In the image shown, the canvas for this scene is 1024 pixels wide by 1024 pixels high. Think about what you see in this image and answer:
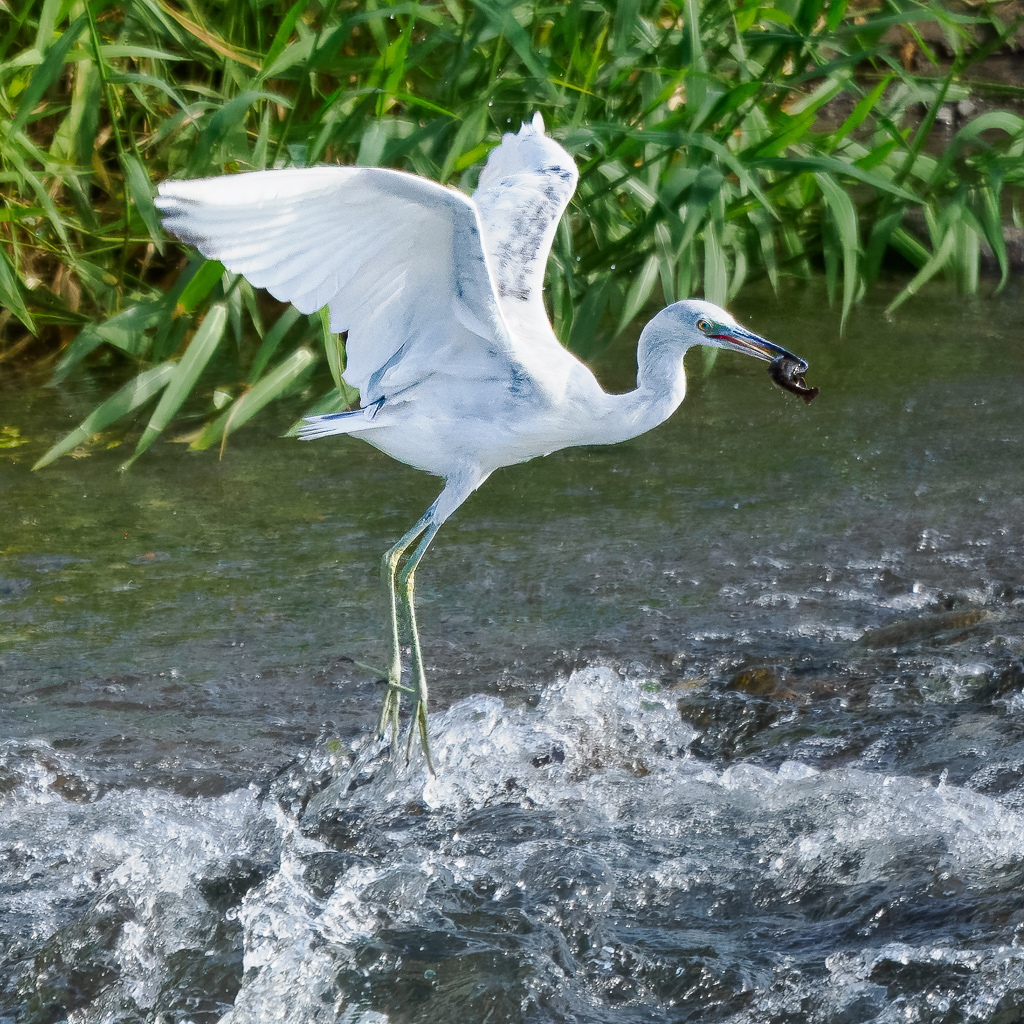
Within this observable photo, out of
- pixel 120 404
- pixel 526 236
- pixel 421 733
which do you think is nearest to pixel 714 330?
pixel 526 236

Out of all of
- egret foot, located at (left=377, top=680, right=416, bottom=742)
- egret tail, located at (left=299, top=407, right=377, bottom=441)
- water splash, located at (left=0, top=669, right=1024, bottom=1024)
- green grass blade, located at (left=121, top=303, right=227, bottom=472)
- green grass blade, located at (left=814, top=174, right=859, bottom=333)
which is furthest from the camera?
green grass blade, located at (left=814, top=174, right=859, bottom=333)

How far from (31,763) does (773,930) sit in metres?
1.58

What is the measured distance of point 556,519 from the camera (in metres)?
4.21

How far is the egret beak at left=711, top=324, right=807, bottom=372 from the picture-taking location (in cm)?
282

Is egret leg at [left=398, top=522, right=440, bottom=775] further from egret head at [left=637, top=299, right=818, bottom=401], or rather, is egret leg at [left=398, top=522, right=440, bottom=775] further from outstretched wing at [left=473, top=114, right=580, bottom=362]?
egret head at [left=637, top=299, right=818, bottom=401]

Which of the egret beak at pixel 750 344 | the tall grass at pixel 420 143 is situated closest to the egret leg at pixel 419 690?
the egret beak at pixel 750 344

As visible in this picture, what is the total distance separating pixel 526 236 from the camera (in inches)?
120

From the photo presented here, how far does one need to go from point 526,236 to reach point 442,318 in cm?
35

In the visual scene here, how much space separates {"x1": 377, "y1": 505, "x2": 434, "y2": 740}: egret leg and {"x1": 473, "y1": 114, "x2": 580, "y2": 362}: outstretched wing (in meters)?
0.46

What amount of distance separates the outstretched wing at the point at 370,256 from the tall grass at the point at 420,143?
103 cm

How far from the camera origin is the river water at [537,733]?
2293 millimetres

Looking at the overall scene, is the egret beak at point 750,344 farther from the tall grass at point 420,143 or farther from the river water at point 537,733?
the tall grass at point 420,143

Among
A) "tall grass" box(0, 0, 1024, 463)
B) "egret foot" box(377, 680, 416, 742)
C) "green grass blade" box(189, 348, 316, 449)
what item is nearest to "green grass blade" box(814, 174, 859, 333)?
"tall grass" box(0, 0, 1024, 463)

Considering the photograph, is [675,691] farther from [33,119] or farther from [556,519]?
[33,119]
